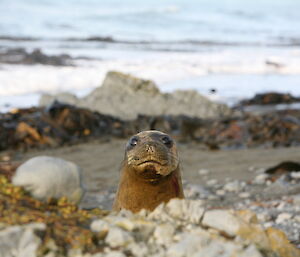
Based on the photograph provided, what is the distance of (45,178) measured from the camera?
252 cm

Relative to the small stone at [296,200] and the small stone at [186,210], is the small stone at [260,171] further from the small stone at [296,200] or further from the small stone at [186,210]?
the small stone at [186,210]

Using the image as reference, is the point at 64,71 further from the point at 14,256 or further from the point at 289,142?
the point at 14,256

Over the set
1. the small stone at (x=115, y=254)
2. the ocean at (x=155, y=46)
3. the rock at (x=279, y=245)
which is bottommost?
the ocean at (x=155, y=46)

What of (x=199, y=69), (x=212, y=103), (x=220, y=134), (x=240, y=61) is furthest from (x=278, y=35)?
(x=220, y=134)

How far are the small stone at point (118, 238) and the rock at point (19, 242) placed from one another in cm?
26

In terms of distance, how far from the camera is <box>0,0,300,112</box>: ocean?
55.0 feet

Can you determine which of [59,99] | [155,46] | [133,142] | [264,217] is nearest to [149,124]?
[59,99]

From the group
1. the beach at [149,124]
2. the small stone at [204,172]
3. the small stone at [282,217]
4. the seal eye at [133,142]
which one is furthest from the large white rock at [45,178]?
the small stone at [204,172]

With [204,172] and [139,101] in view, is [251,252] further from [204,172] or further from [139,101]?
[139,101]

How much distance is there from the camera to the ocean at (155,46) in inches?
659

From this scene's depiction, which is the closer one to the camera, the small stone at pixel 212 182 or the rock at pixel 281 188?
the rock at pixel 281 188

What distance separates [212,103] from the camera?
12.8 meters

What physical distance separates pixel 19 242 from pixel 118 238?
1.19 feet

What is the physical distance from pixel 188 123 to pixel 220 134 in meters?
0.80
